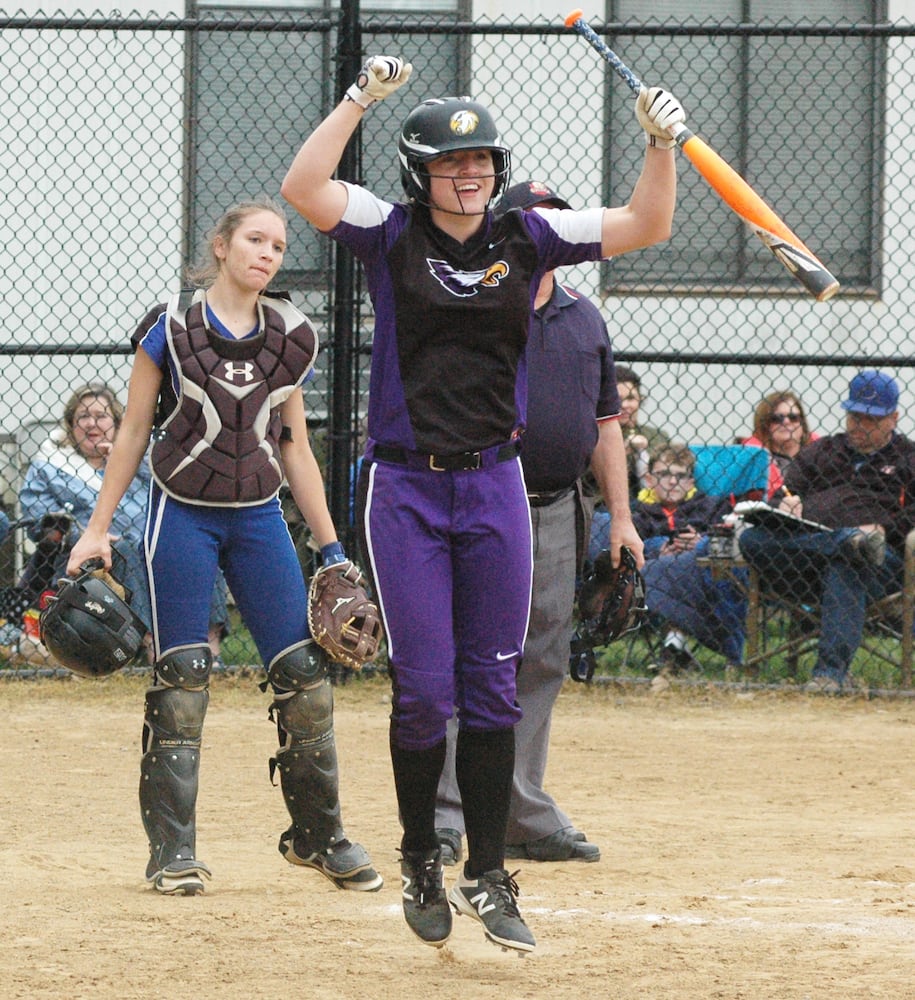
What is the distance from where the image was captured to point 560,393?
495 centimetres

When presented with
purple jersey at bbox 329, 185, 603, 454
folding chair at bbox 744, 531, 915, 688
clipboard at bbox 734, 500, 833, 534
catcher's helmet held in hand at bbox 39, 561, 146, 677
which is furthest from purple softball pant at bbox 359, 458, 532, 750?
folding chair at bbox 744, 531, 915, 688

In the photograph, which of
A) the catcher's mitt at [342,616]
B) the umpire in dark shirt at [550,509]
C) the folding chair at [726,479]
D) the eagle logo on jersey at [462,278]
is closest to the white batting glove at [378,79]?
the eagle logo on jersey at [462,278]

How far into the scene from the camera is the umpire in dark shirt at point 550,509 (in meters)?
4.92

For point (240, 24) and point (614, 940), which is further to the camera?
point (240, 24)

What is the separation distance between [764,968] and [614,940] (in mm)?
394

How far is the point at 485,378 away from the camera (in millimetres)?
3840

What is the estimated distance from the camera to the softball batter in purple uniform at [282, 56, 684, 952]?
3807 mm

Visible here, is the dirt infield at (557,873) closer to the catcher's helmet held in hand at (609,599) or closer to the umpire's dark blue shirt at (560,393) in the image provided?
the catcher's helmet held in hand at (609,599)

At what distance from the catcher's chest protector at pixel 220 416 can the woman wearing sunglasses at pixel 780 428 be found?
4461 millimetres

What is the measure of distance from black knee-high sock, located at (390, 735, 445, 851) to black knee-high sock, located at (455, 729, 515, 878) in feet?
0.24

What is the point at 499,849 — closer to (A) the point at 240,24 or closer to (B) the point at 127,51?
(A) the point at 240,24

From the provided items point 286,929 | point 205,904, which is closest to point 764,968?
point 286,929

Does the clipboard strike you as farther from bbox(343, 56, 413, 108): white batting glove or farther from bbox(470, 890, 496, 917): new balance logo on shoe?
bbox(343, 56, 413, 108): white batting glove

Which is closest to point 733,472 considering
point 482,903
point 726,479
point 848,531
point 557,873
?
point 726,479
